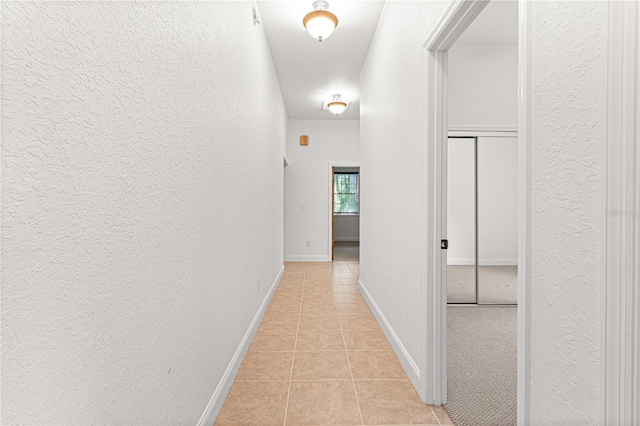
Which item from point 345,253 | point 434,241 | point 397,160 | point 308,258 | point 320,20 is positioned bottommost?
point 345,253

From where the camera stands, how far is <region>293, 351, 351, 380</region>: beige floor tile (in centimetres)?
206

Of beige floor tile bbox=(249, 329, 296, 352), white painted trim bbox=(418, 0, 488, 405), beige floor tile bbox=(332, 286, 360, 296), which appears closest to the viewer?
white painted trim bbox=(418, 0, 488, 405)

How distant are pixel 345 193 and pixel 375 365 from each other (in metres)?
8.41

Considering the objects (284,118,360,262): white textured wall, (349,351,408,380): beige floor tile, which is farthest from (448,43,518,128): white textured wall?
(284,118,360,262): white textured wall

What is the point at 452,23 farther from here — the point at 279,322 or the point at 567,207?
the point at 279,322

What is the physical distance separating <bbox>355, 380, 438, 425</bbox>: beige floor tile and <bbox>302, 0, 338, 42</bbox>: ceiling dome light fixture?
2.68m

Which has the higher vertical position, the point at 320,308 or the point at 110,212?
the point at 110,212

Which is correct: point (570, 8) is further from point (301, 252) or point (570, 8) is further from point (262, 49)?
point (301, 252)

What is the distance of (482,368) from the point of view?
7.06 ft

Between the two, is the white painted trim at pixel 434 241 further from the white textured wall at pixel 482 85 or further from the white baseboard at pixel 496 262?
the white baseboard at pixel 496 262

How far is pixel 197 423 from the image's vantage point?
139 cm

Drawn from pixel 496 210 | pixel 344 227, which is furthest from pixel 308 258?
pixel 344 227

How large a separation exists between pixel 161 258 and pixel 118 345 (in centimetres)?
31

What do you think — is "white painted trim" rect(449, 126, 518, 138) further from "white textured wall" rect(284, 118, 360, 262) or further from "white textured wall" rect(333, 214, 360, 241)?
"white textured wall" rect(333, 214, 360, 241)
